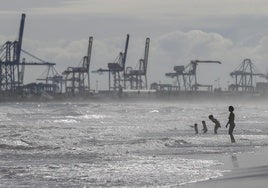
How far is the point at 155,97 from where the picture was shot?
478ft

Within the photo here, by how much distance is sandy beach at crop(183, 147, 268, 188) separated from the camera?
37.7 ft

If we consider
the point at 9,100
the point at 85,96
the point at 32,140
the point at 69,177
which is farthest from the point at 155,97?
the point at 69,177

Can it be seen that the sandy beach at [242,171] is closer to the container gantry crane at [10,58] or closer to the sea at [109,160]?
the sea at [109,160]

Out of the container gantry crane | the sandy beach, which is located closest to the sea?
the sandy beach

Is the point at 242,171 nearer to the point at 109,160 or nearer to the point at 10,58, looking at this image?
the point at 109,160

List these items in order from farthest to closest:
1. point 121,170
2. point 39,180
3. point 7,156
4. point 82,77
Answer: point 82,77 < point 7,156 < point 121,170 < point 39,180

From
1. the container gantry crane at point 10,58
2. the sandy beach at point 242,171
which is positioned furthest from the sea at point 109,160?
the container gantry crane at point 10,58

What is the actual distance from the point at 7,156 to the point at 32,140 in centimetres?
497

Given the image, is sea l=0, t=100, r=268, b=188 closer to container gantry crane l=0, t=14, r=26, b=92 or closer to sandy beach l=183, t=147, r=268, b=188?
sandy beach l=183, t=147, r=268, b=188

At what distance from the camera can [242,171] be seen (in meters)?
13.2

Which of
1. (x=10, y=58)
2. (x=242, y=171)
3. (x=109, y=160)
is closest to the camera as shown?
(x=242, y=171)

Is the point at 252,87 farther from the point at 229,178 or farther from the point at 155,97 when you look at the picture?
the point at 229,178

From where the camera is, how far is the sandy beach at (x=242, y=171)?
11.5 metres

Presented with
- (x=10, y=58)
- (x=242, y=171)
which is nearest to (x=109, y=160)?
(x=242, y=171)
